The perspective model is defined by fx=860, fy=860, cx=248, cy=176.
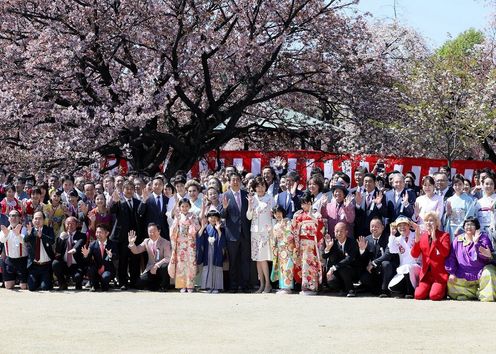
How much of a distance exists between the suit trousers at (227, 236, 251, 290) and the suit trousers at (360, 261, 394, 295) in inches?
64.2

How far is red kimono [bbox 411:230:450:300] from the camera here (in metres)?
10.3

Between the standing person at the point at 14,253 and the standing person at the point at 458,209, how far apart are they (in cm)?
575

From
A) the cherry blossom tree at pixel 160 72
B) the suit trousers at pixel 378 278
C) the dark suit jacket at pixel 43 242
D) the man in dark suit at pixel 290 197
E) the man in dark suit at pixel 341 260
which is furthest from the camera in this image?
the cherry blossom tree at pixel 160 72

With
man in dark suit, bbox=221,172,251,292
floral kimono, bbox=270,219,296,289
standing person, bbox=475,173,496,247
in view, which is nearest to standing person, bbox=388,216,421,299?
standing person, bbox=475,173,496,247

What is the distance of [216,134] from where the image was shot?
2027 centimetres

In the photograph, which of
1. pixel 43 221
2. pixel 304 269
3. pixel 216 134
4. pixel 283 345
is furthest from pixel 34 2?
pixel 283 345

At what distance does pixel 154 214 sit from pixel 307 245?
2.35 meters

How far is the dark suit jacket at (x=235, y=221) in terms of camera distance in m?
11.7

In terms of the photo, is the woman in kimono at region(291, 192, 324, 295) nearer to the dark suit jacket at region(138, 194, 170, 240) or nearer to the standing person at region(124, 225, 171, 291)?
the standing person at region(124, 225, 171, 291)

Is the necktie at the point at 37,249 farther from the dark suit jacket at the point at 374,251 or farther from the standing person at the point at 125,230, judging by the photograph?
the dark suit jacket at the point at 374,251

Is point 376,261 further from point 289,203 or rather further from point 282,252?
point 289,203

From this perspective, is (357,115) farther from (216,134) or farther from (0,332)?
(0,332)

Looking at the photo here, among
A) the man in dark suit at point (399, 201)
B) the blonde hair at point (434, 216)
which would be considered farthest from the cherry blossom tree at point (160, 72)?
the blonde hair at point (434, 216)

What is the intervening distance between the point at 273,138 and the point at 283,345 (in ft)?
47.2
